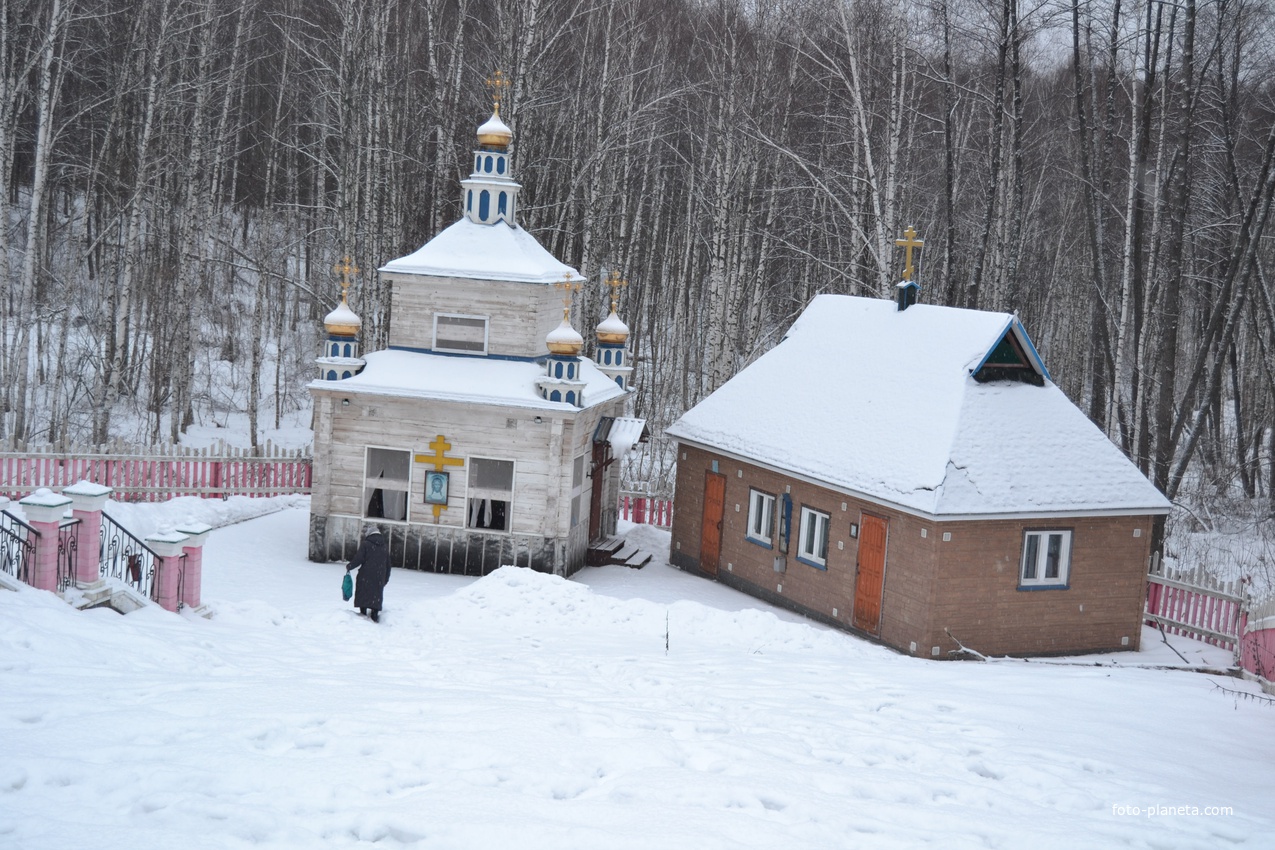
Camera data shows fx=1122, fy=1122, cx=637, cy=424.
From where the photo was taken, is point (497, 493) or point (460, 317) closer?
point (497, 493)

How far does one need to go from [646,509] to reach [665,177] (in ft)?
49.4

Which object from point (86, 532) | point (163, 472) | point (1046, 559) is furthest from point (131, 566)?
point (1046, 559)

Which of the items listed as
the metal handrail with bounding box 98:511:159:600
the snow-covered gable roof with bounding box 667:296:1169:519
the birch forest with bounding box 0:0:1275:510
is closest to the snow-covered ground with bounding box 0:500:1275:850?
the metal handrail with bounding box 98:511:159:600

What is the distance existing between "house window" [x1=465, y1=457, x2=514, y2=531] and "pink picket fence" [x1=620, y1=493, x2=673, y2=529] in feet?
18.6

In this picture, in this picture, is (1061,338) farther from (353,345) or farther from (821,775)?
(821,775)

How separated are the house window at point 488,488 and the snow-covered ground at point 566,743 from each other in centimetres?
426

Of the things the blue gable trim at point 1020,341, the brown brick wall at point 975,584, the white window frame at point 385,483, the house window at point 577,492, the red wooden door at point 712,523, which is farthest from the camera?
the red wooden door at point 712,523

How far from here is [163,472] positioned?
74.6 feet

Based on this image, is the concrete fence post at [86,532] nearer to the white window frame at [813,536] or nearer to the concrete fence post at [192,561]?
the concrete fence post at [192,561]

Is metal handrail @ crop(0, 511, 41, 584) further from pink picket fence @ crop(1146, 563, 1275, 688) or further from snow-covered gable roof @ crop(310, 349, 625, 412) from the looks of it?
pink picket fence @ crop(1146, 563, 1275, 688)

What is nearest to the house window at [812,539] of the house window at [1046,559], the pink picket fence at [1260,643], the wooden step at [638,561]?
the house window at [1046,559]

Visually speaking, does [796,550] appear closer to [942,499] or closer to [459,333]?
[942,499]

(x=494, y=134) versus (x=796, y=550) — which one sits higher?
(x=494, y=134)

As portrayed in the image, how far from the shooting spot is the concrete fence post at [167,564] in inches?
523
